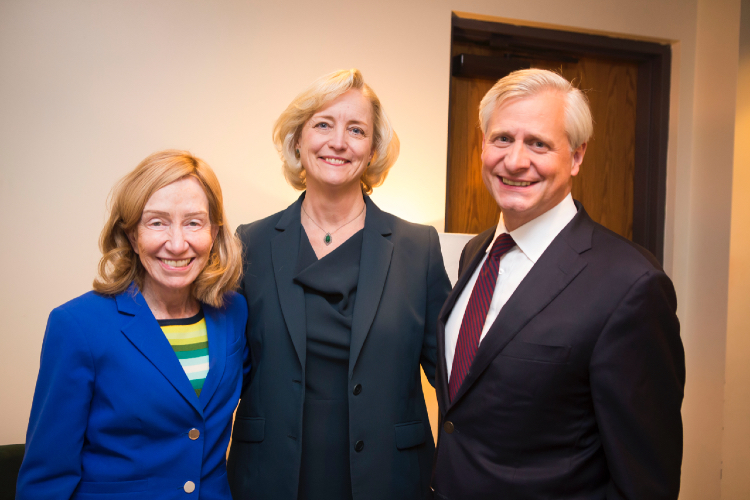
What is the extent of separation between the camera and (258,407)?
1.55 m

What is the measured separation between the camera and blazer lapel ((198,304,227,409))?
1319 millimetres

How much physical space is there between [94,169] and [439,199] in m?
1.69

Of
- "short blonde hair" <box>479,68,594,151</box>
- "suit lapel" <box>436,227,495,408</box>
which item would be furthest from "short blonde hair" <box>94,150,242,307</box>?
"short blonde hair" <box>479,68,594,151</box>

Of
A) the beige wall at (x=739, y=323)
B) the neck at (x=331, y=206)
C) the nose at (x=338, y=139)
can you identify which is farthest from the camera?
the beige wall at (x=739, y=323)

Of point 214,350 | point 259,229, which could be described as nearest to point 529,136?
point 259,229

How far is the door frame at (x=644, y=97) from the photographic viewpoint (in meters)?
2.93

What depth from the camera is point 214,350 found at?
1376 millimetres

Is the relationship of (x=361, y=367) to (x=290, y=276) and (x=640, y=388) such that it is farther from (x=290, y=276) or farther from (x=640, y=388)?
(x=640, y=388)

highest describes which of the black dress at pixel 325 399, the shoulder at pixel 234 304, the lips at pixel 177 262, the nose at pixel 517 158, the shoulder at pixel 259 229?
the nose at pixel 517 158

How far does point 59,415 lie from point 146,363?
0.20 m

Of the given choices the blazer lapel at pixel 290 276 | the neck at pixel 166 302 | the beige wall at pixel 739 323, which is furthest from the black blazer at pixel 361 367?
the beige wall at pixel 739 323

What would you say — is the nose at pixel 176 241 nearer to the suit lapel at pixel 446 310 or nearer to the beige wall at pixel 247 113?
the suit lapel at pixel 446 310

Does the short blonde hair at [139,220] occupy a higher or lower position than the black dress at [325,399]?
higher

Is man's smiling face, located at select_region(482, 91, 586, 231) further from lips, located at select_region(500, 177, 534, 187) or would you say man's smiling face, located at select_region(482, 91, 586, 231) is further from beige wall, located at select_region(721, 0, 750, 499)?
beige wall, located at select_region(721, 0, 750, 499)
